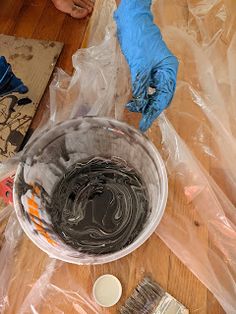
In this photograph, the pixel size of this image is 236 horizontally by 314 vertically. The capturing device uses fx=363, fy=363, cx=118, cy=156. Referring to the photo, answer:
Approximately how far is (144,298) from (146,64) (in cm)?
45

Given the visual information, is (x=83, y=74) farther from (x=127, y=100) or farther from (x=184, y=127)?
(x=184, y=127)

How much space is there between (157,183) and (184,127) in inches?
7.1

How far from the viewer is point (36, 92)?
1218 millimetres

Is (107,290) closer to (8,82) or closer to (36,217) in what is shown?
(36,217)

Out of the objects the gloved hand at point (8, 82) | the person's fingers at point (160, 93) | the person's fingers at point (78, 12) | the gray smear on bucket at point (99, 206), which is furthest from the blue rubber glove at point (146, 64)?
the person's fingers at point (78, 12)

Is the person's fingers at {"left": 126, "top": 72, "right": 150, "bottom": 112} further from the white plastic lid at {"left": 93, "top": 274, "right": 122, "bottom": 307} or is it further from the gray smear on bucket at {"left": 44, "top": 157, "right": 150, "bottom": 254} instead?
the white plastic lid at {"left": 93, "top": 274, "right": 122, "bottom": 307}

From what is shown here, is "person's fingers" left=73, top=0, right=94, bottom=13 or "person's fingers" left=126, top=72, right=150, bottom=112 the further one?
"person's fingers" left=73, top=0, right=94, bottom=13

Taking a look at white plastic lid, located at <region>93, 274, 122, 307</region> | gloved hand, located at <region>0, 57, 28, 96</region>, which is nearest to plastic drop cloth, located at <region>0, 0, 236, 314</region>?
white plastic lid, located at <region>93, 274, 122, 307</region>

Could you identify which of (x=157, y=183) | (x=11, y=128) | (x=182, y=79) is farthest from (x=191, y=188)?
(x=11, y=128)

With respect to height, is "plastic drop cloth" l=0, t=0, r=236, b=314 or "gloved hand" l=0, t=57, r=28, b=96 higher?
"plastic drop cloth" l=0, t=0, r=236, b=314

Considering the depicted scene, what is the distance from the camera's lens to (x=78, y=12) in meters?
1.37

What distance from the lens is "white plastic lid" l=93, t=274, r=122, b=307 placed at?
67 cm

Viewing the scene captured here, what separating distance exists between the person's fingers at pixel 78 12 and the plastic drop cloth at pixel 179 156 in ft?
1.42

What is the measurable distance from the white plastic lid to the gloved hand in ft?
2.25
